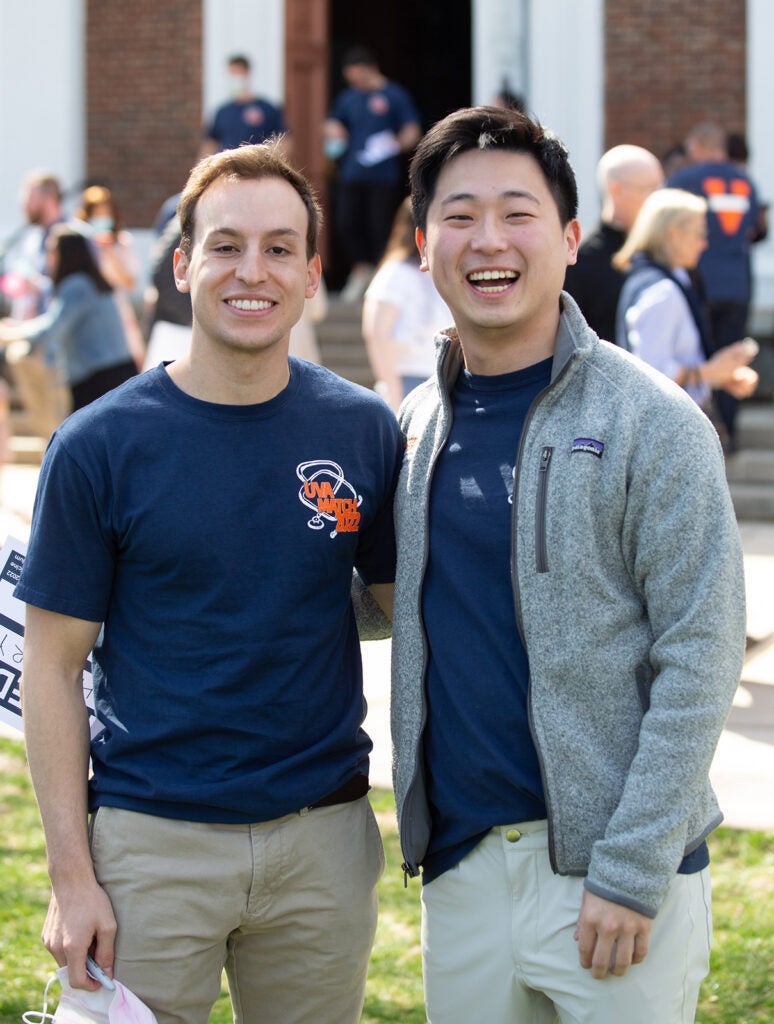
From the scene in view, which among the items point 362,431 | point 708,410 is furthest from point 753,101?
point 362,431

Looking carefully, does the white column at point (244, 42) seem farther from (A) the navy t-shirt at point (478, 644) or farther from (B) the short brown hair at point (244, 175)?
(A) the navy t-shirt at point (478, 644)

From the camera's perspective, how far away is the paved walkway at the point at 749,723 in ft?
17.6

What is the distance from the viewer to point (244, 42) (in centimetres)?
1380

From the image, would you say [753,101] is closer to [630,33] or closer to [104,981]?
[630,33]

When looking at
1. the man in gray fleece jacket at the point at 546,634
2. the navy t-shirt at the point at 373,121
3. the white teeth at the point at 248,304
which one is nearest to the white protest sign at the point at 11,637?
the white teeth at the point at 248,304

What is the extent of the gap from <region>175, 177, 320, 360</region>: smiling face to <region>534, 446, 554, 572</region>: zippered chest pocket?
0.56m

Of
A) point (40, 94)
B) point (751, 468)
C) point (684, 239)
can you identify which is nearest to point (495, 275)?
point (684, 239)

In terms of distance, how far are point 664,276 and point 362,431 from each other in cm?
378

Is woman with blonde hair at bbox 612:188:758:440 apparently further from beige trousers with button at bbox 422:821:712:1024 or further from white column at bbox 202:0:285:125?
white column at bbox 202:0:285:125

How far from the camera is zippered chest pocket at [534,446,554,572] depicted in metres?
2.46

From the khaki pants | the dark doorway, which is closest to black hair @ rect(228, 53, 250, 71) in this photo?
the dark doorway

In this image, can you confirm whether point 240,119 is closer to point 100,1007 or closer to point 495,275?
point 495,275

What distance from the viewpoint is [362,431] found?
110 inches

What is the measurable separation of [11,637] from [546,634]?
108 centimetres
